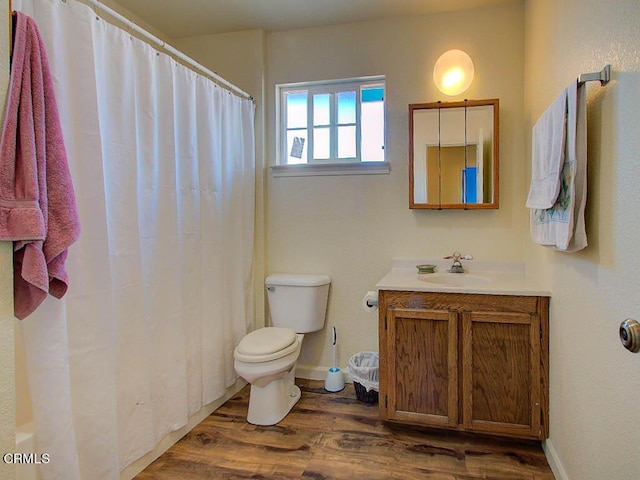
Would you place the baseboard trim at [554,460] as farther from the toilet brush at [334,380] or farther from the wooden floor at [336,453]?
the toilet brush at [334,380]

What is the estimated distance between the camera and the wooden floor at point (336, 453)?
177cm

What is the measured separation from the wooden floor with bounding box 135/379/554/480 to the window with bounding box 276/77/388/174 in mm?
1646

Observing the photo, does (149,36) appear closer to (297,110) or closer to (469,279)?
(297,110)

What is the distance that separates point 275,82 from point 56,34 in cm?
164

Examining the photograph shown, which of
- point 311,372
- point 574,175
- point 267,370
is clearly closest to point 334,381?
point 311,372

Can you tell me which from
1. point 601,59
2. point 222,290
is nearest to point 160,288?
point 222,290

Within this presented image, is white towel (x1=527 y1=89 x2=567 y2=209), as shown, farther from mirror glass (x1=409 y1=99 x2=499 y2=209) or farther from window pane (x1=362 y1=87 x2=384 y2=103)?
window pane (x1=362 y1=87 x2=384 y2=103)

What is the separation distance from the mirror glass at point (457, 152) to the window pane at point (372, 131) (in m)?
0.25

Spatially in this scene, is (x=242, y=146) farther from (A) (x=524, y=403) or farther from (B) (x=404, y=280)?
(A) (x=524, y=403)

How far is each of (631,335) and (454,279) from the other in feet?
4.69

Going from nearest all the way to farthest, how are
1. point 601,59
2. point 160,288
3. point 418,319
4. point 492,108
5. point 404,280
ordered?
point 601,59
point 160,288
point 418,319
point 404,280
point 492,108

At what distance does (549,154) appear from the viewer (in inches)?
61.7

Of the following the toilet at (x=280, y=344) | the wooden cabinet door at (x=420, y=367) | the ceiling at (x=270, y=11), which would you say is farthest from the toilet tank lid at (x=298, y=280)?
the ceiling at (x=270, y=11)

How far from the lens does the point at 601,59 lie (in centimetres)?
125
